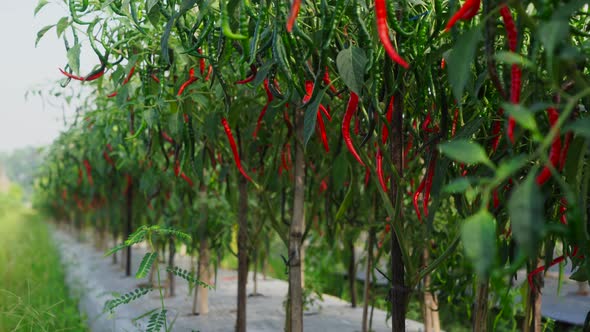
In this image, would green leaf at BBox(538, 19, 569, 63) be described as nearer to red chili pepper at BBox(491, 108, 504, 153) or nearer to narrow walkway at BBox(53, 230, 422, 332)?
red chili pepper at BBox(491, 108, 504, 153)

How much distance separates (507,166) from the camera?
1.57ft

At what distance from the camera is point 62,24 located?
129 centimetres

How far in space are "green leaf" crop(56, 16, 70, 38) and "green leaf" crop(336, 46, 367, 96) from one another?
2.28 feet

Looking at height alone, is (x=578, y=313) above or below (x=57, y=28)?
below

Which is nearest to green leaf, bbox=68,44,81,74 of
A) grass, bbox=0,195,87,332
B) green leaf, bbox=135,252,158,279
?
green leaf, bbox=135,252,158,279

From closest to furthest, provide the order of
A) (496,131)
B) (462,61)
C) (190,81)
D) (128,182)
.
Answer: (462,61) → (496,131) → (190,81) → (128,182)

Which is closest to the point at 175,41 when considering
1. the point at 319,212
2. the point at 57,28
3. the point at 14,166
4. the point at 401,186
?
the point at 57,28

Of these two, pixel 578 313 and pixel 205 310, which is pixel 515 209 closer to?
pixel 205 310

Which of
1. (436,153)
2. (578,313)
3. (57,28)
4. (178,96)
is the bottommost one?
(578,313)

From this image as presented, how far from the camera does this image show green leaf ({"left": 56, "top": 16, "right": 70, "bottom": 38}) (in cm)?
128

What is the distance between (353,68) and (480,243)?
505 mm

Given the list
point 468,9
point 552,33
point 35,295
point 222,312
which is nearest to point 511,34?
point 468,9

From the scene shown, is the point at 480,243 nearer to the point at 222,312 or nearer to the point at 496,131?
the point at 496,131

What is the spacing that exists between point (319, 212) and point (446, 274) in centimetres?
90
